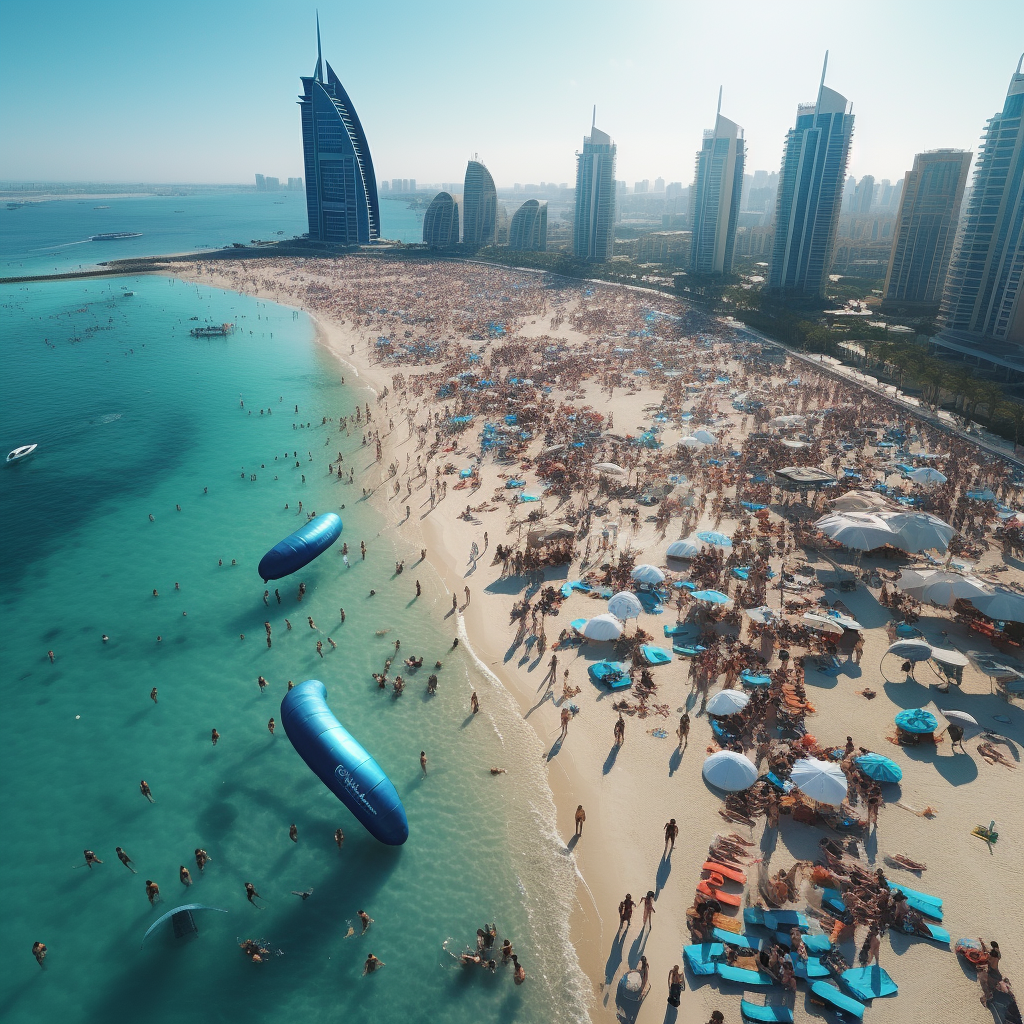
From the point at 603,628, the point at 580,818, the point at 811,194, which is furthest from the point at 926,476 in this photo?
the point at 811,194

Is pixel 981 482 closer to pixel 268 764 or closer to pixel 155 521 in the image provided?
pixel 268 764

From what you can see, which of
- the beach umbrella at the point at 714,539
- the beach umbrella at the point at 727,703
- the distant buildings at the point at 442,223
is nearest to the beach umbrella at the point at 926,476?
the beach umbrella at the point at 714,539

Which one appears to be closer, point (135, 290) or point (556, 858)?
point (556, 858)

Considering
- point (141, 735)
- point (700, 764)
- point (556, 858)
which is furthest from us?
point (141, 735)

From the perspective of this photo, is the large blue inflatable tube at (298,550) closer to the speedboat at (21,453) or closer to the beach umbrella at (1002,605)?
the beach umbrella at (1002,605)

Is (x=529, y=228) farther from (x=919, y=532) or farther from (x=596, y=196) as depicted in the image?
(x=919, y=532)

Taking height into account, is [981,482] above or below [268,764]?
above

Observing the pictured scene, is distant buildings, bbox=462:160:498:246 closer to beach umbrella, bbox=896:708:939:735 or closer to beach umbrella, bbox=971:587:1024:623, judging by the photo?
beach umbrella, bbox=971:587:1024:623

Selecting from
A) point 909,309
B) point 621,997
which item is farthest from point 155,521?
point 909,309
